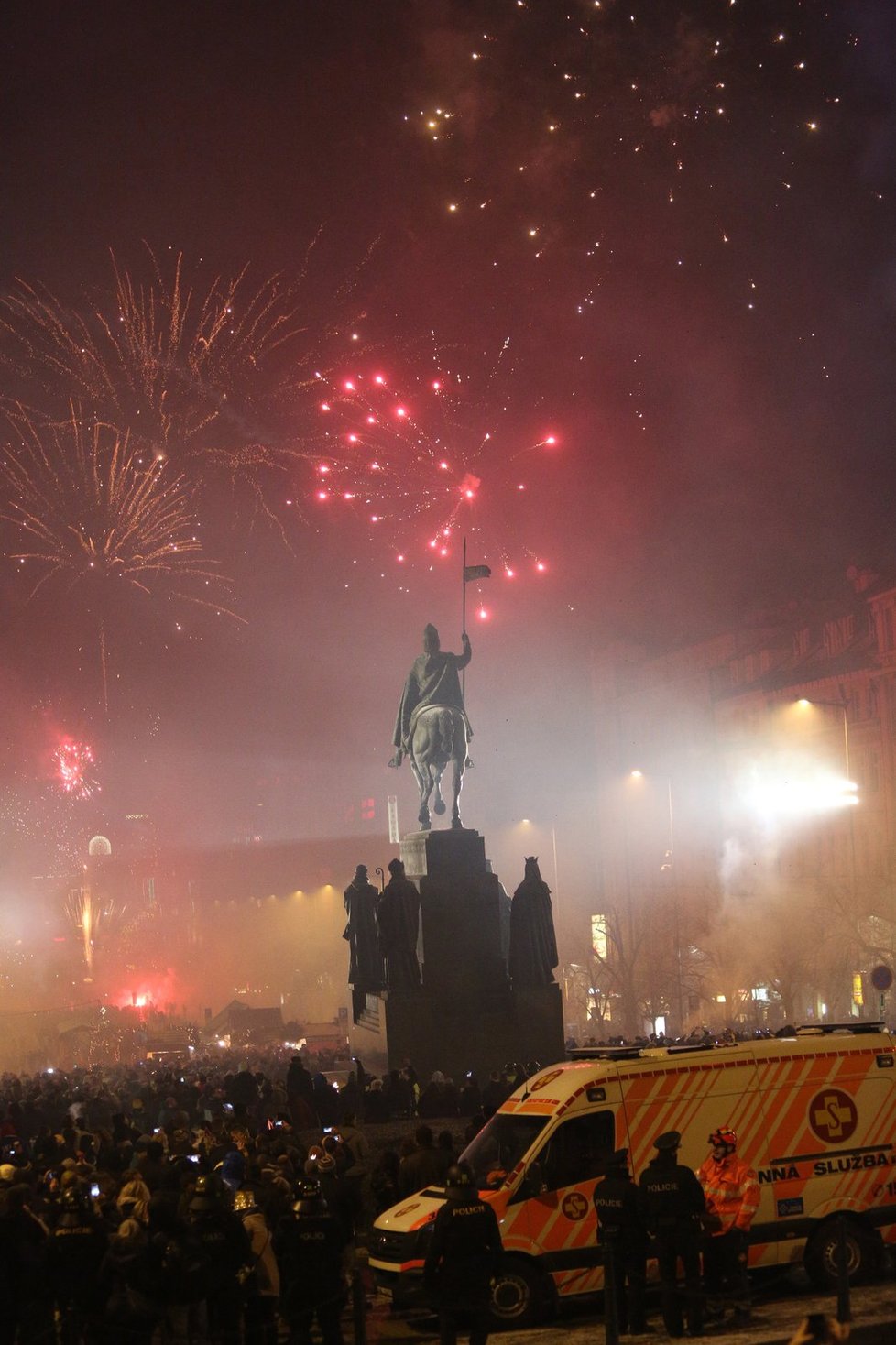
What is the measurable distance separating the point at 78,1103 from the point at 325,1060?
856 cm

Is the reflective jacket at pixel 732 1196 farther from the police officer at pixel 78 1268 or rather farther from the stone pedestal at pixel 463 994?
the stone pedestal at pixel 463 994

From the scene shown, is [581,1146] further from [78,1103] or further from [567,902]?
[567,902]

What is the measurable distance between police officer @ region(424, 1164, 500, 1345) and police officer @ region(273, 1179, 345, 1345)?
0.72 m

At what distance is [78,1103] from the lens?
19422 mm

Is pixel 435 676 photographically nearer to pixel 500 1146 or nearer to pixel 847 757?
pixel 500 1146

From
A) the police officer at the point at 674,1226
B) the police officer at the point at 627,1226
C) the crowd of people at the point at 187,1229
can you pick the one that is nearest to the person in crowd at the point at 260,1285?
the crowd of people at the point at 187,1229

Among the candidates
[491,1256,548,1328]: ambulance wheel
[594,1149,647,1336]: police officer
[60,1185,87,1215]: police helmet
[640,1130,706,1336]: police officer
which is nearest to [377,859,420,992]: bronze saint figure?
[491,1256,548,1328]: ambulance wheel

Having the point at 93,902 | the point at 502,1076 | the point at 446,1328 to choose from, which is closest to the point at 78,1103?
the point at 502,1076

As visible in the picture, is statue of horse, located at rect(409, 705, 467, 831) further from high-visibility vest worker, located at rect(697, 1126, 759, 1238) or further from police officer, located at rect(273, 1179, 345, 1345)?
police officer, located at rect(273, 1179, 345, 1345)

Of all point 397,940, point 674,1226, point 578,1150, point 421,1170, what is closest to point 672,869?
point 397,940

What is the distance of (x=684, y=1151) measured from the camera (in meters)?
11.4

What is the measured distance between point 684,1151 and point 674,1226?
139cm

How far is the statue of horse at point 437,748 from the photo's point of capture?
88.0 ft

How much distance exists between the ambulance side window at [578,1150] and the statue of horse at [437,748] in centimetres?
1530
